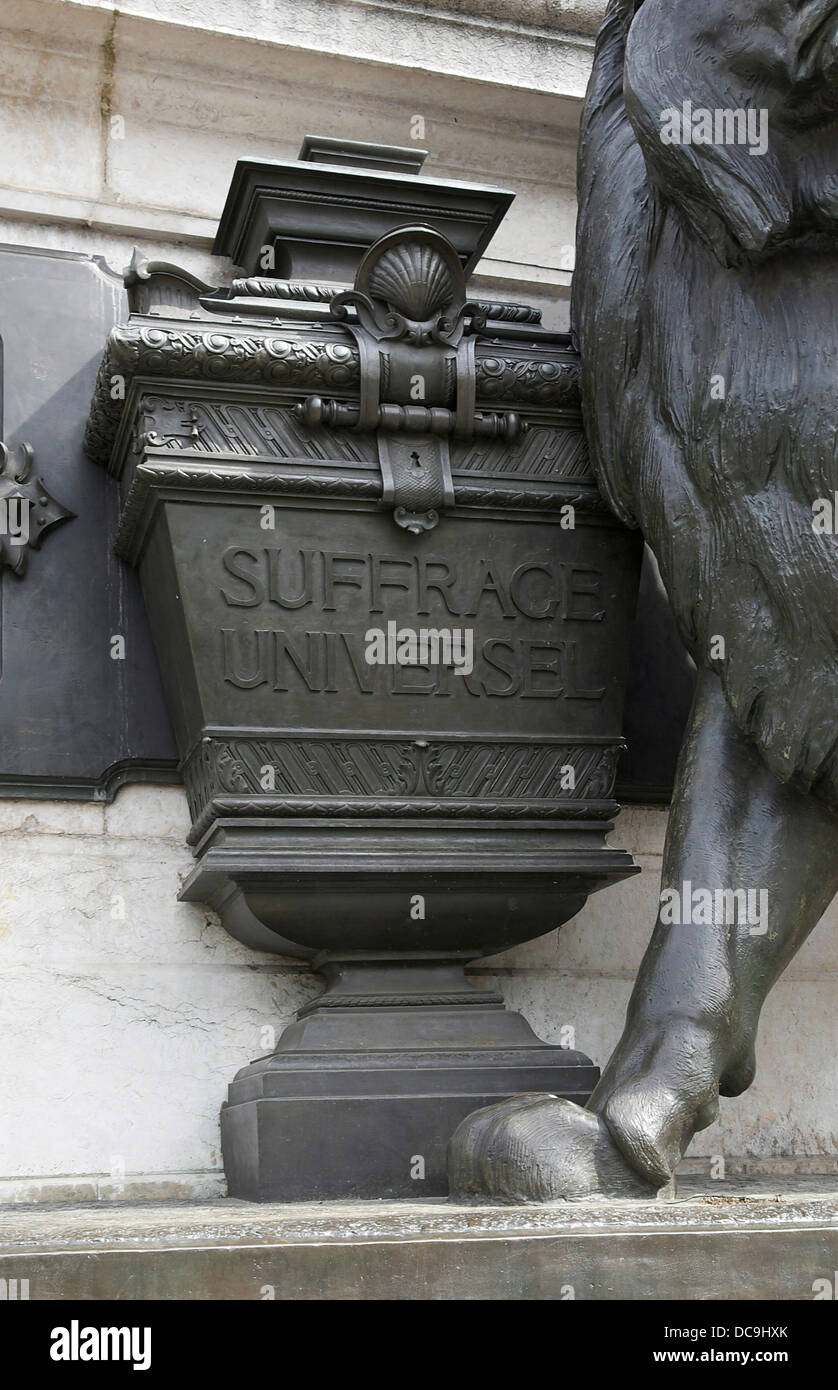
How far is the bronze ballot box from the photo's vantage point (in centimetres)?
257

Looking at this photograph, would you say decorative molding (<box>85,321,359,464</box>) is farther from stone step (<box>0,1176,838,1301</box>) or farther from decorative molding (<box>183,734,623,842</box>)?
stone step (<box>0,1176,838,1301</box>)

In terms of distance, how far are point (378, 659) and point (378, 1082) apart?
676 mm

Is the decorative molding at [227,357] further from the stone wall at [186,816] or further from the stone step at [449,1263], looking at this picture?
the stone step at [449,1263]

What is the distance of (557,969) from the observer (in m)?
3.06

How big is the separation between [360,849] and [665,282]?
39.3 inches

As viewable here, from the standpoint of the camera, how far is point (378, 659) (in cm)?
268

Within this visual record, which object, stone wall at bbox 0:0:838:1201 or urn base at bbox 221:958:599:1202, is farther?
stone wall at bbox 0:0:838:1201

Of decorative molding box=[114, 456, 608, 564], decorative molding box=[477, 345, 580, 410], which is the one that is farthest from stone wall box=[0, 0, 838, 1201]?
decorative molding box=[477, 345, 580, 410]

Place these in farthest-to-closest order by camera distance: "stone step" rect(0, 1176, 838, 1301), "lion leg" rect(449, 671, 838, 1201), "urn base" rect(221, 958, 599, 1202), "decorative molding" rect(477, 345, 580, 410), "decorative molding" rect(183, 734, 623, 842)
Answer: "decorative molding" rect(477, 345, 580, 410), "decorative molding" rect(183, 734, 623, 842), "urn base" rect(221, 958, 599, 1202), "lion leg" rect(449, 671, 838, 1201), "stone step" rect(0, 1176, 838, 1301)

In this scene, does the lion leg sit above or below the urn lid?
below

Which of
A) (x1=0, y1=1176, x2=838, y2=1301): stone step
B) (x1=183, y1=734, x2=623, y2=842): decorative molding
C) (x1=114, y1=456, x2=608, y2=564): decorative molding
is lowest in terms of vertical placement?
(x1=0, y1=1176, x2=838, y2=1301): stone step

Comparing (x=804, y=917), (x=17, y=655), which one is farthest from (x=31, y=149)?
(x=804, y=917)

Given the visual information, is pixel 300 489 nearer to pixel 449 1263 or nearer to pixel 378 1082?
pixel 378 1082

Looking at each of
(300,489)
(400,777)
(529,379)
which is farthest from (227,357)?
(400,777)
